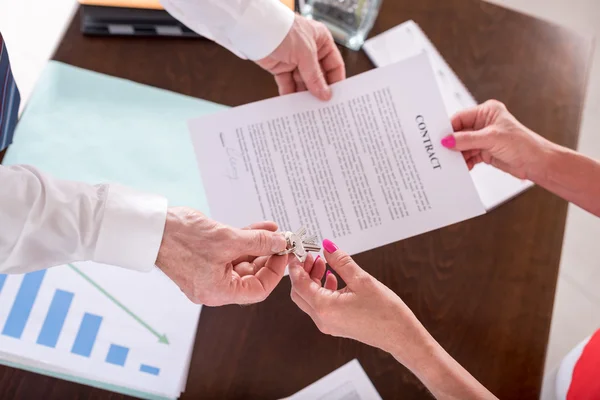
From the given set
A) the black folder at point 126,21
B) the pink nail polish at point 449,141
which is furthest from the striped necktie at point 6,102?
the pink nail polish at point 449,141

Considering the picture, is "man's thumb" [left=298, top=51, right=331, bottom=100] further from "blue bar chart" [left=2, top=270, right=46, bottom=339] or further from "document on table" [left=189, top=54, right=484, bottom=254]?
"blue bar chart" [left=2, top=270, right=46, bottom=339]

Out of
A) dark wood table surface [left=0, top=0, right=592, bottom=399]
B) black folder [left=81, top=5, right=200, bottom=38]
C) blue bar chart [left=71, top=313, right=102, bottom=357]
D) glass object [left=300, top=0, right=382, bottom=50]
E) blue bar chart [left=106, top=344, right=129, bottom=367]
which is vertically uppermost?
glass object [left=300, top=0, right=382, bottom=50]

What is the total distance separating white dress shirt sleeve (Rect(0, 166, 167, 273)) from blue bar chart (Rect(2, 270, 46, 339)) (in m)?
0.14

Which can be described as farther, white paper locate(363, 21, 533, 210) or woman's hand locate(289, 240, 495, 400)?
white paper locate(363, 21, 533, 210)

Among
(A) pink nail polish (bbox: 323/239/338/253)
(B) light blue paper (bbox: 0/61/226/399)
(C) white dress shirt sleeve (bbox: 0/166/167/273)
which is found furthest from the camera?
(B) light blue paper (bbox: 0/61/226/399)

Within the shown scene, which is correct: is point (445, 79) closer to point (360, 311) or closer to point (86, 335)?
point (360, 311)

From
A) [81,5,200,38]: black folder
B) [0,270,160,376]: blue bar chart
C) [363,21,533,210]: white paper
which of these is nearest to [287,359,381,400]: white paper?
[0,270,160,376]: blue bar chart

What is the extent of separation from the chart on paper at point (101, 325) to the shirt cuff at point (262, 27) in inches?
14.7

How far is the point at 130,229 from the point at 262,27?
36cm

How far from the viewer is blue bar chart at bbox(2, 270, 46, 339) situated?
71cm

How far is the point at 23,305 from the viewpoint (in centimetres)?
72

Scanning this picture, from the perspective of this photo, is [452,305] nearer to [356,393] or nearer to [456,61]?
[356,393]

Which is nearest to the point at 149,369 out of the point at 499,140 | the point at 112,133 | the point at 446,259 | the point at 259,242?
the point at 259,242

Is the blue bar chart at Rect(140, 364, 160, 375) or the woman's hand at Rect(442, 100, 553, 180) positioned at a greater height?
the woman's hand at Rect(442, 100, 553, 180)
